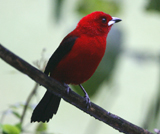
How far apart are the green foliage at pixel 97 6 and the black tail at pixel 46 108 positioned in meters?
0.70

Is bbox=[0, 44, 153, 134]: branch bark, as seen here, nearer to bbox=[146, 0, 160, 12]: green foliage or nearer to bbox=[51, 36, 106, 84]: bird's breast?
bbox=[51, 36, 106, 84]: bird's breast

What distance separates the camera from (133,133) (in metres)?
1.52

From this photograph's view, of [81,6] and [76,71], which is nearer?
[76,71]

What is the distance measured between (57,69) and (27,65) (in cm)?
59

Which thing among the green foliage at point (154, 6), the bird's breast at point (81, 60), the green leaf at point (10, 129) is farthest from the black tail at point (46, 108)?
the green foliage at point (154, 6)

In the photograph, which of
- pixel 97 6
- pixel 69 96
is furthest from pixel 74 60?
pixel 97 6

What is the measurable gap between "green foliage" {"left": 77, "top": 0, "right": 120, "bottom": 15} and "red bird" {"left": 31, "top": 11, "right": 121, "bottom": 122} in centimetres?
25

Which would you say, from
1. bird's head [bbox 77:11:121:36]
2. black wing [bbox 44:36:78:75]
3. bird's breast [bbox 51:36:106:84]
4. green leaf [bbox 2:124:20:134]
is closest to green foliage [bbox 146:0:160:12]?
bird's head [bbox 77:11:121:36]

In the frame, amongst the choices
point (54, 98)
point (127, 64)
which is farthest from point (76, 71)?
point (127, 64)

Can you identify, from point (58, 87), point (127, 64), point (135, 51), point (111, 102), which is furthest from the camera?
point (127, 64)

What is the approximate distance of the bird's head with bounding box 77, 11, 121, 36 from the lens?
1868mm

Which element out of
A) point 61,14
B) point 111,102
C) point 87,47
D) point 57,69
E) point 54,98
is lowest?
point 111,102

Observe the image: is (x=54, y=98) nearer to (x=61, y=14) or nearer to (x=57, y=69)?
(x=57, y=69)

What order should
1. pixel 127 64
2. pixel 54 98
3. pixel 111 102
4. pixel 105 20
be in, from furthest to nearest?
pixel 127 64
pixel 111 102
pixel 105 20
pixel 54 98
